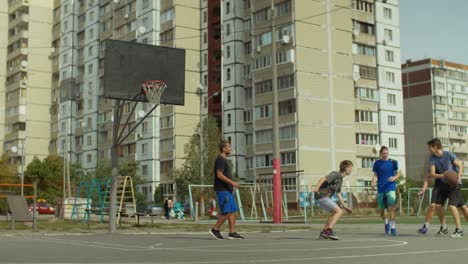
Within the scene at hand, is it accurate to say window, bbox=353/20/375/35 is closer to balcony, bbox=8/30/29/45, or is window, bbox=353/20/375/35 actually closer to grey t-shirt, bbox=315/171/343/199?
balcony, bbox=8/30/29/45

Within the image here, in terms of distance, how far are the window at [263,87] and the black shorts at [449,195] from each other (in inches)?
2215

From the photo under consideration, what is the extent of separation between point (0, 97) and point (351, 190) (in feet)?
229

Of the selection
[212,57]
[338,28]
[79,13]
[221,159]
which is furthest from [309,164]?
[221,159]

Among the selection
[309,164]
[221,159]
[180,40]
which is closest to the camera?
[221,159]

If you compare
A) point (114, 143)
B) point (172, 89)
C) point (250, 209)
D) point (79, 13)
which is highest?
point (79, 13)

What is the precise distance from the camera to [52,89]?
9938 centimetres

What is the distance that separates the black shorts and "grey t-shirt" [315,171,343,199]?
207cm

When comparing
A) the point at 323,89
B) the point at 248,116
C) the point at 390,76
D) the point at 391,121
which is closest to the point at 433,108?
the point at 390,76

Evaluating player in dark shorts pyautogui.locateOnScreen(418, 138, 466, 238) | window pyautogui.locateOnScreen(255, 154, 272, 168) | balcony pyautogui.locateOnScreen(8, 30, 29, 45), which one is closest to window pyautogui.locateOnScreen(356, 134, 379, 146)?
window pyautogui.locateOnScreen(255, 154, 272, 168)

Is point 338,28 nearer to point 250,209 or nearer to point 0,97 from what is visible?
point 250,209

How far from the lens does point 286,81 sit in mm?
68625

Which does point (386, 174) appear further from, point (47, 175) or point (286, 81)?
point (47, 175)

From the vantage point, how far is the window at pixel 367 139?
7198 centimetres

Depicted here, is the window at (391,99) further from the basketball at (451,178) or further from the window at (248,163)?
the basketball at (451,178)
